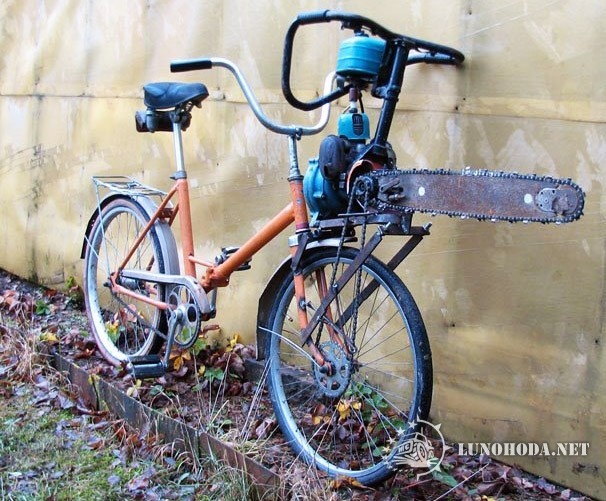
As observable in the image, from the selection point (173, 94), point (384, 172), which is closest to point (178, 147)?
point (173, 94)

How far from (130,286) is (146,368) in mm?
608

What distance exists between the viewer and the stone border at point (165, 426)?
2922 millimetres

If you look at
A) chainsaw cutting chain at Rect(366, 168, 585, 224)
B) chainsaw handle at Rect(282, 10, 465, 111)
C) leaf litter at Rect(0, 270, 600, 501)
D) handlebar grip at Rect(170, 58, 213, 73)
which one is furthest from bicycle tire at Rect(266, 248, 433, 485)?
handlebar grip at Rect(170, 58, 213, 73)

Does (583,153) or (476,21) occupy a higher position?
(476,21)

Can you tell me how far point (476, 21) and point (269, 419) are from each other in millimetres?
2026

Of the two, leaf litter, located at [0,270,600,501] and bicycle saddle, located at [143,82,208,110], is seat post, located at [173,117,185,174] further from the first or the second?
leaf litter, located at [0,270,600,501]

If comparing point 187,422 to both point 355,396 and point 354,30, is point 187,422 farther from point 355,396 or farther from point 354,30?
point 354,30

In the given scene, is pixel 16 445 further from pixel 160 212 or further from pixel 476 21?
pixel 476 21

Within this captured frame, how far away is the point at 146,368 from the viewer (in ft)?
12.3

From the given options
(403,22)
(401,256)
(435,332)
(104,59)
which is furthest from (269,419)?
(104,59)

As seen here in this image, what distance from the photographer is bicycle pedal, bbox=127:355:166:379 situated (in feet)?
12.3

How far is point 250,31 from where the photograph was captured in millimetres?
4176

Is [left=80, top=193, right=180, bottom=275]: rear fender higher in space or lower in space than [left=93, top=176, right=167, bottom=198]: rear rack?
lower

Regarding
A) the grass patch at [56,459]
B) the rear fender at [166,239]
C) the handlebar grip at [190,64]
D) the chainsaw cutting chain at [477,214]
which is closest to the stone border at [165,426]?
the grass patch at [56,459]
